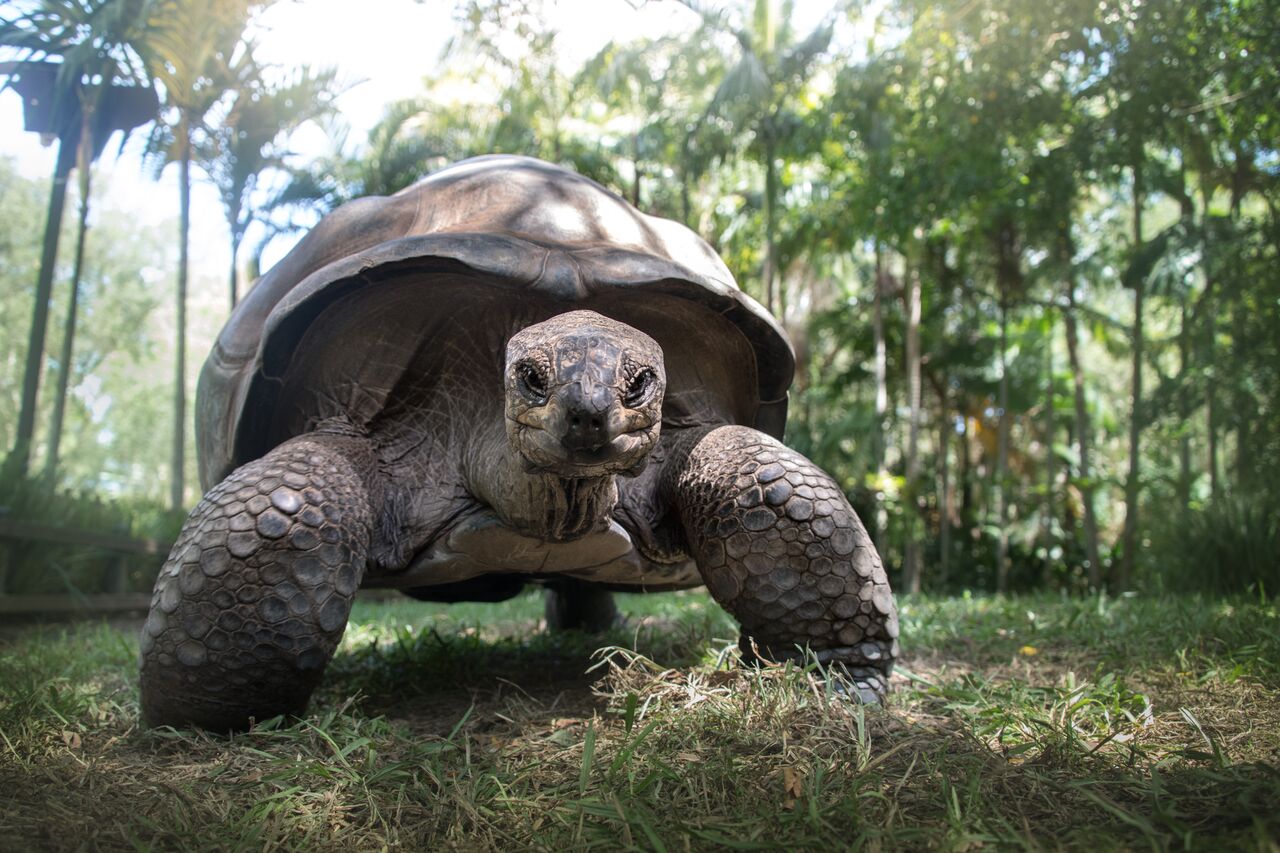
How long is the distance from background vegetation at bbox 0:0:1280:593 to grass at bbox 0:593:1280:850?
2230 mm

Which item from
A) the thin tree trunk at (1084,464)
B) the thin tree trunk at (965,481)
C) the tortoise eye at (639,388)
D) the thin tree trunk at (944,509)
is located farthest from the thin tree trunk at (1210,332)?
the tortoise eye at (639,388)

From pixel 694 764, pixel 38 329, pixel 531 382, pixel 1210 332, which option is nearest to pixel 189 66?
pixel 38 329

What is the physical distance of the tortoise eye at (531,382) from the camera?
169cm

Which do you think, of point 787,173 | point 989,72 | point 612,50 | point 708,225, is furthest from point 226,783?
point 708,225

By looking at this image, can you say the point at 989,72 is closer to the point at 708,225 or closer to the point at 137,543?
the point at 137,543

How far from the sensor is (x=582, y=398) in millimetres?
1574

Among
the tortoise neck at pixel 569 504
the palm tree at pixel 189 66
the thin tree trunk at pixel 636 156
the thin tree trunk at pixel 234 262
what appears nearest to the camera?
the tortoise neck at pixel 569 504

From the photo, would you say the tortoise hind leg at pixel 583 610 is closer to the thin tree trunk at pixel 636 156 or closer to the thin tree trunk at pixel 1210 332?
the thin tree trunk at pixel 1210 332

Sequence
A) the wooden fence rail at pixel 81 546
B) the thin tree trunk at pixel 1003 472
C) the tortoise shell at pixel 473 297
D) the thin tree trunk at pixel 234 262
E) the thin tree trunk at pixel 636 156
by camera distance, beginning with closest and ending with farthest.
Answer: the tortoise shell at pixel 473 297, the wooden fence rail at pixel 81 546, the thin tree trunk at pixel 234 262, the thin tree trunk at pixel 1003 472, the thin tree trunk at pixel 636 156

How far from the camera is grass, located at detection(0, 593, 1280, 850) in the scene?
1.32 meters

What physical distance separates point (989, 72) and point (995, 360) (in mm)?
7668

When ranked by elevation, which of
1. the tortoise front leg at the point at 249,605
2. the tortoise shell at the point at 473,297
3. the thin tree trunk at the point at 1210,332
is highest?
the thin tree trunk at the point at 1210,332

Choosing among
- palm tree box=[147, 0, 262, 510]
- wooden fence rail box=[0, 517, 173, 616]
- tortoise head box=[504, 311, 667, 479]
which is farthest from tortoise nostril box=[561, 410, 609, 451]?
palm tree box=[147, 0, 262, 510]

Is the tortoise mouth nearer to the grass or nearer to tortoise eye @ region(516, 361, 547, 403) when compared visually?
tortoise eye @ region(516, 361, 547, 403)
